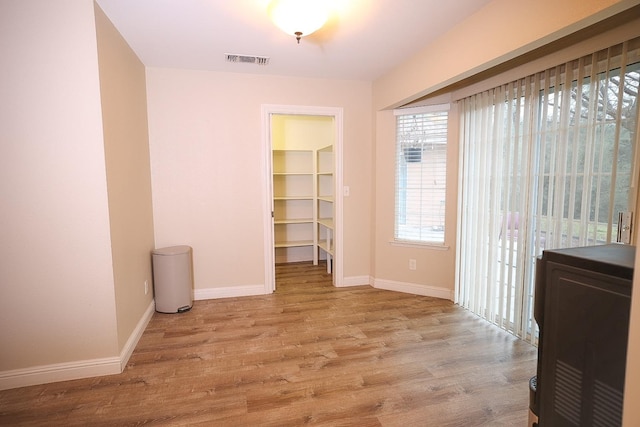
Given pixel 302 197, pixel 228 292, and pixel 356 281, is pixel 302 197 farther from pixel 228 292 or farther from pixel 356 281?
pixel 228 292

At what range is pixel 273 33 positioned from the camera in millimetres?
2508

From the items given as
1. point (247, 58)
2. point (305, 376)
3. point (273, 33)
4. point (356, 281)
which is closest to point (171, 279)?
point (305, 376)

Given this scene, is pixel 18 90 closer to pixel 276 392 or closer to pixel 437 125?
pixel 276 392

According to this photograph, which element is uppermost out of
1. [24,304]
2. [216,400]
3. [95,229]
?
[95,229]

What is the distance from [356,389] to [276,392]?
502 mm

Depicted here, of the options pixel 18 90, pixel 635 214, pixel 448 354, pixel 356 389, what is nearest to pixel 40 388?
pixel 18 90

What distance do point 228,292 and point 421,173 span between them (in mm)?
2593

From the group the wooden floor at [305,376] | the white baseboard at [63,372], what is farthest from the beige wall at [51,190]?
the wooden floor at [305,376]

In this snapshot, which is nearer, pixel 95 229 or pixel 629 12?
pixel 629 12

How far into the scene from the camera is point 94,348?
213cm

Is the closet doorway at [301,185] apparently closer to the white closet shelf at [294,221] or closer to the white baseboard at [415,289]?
the white closet shelf at [294,221]

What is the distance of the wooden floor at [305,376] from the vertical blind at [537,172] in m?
0.46

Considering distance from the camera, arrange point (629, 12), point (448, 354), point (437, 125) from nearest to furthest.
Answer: point (629, 12)
point (448, 354)
point (437, 125)

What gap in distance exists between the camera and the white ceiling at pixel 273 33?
212 centimetres
